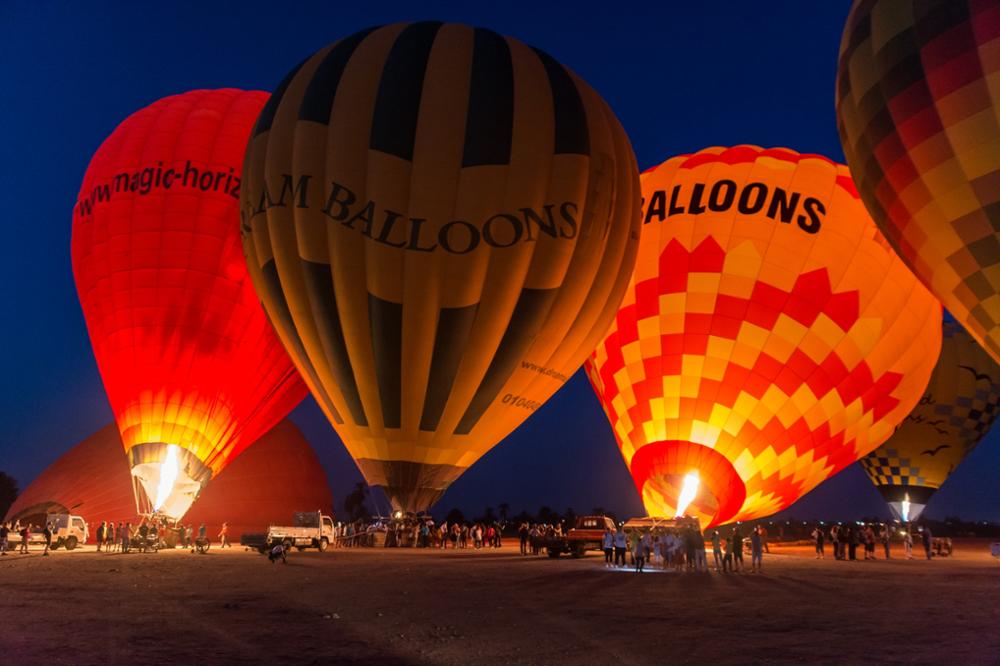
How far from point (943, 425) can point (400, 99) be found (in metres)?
22.9

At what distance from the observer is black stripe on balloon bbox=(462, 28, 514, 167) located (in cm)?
1409

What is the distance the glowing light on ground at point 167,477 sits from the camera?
→ 19328 millimetres

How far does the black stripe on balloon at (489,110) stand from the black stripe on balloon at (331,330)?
3.28 meters

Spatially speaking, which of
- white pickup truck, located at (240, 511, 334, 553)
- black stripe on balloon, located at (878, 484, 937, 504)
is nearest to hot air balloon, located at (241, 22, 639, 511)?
white pickup truck, located at (240, 511, 334, 553)

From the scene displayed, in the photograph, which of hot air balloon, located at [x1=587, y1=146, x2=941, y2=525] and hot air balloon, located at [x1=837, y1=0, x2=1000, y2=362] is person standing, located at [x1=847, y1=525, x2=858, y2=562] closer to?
hot air balloon, located at [x1=587, y1=146, x2=941, y2=525]

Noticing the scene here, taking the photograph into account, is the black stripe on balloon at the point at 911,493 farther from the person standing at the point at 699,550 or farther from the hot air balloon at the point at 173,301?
the hot air balloon at the point at 173,301

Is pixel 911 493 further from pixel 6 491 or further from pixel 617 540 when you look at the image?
pixel 6 491

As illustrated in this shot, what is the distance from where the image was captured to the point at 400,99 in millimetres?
14375

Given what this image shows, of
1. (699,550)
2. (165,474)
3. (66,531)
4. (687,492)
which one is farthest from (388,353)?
(66,531)

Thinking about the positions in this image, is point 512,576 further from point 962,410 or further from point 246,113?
point 962,410

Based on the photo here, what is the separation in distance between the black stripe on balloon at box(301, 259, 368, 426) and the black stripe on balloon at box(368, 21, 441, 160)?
8.09 feet

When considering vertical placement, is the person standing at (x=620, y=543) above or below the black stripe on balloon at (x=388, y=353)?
below

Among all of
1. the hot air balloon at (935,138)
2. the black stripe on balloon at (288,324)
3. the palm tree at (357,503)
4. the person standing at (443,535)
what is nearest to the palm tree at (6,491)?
the palm tree at (357,503)

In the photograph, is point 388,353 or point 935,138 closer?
point 935,138
